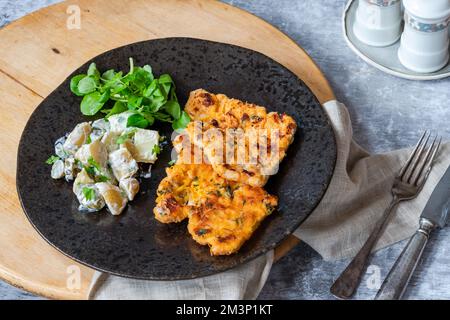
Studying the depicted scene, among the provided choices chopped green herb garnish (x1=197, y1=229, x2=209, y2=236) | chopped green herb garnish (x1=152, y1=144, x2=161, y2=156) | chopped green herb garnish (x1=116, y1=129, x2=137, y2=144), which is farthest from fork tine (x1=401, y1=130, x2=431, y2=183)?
chopped green herb garnish (x1=116, y1=129, x2=137, y2=144)

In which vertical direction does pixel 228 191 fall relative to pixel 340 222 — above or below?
above

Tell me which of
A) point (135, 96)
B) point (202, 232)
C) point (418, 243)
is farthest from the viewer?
point (135, 96)

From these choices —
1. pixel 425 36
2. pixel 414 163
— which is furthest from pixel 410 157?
pixel 425 36

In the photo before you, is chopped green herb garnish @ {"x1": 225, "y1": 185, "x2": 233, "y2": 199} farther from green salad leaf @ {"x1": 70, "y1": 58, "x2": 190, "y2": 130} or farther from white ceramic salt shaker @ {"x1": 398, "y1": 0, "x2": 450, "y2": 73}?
white ceramic salt shaker @ {"x1": 398, "y1": 0, "x2": 450, "y2": 73}

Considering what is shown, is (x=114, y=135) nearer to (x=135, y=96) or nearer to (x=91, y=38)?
(x=135, y=96)

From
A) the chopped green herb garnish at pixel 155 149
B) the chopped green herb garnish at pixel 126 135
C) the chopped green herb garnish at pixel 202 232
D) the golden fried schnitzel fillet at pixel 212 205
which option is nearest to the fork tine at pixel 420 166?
the golden fried schnitzel fillet at pixel 212 205

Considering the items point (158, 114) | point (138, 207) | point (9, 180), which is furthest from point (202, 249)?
point (9, 180)

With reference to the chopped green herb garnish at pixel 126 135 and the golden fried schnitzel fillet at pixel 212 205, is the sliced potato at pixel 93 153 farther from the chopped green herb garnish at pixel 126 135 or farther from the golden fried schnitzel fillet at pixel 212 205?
the golden fried schnitzel fillet at pixel 212 205

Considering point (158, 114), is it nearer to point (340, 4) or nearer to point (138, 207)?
point (138, 207)
